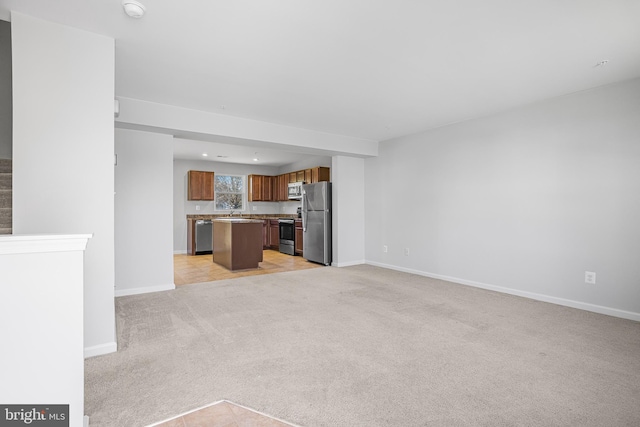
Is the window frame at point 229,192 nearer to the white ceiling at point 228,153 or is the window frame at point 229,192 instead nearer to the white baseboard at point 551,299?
the white ceiling at point 228,153

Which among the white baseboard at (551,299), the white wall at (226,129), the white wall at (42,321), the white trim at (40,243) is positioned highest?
the white wall at (226,129)

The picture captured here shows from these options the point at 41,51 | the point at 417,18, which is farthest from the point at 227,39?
the point at 417,18

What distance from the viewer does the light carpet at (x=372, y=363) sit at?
1.70m

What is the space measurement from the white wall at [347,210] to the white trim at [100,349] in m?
4.11

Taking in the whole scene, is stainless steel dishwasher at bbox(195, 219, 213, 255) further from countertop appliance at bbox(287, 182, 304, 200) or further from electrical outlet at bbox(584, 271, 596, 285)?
electrical outlet at bbox(584, 271, 596, 285)

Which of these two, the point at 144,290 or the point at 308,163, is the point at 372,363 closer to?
the point at 144,290

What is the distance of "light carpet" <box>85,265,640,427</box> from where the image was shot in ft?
5.59

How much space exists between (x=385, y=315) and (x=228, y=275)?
2995mm

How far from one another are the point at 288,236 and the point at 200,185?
8.65 feet

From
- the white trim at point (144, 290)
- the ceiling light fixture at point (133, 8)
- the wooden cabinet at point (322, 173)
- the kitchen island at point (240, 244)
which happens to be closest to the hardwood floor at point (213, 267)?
the kitchen island at point (240, 244)

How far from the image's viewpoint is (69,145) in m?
2.25

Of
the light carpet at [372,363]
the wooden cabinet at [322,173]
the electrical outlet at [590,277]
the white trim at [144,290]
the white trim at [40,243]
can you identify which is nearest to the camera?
the white trim at [40,243]

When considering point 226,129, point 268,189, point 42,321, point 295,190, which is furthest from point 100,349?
point 268,189

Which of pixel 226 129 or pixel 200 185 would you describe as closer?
pixel 226 129
